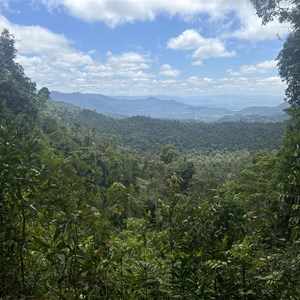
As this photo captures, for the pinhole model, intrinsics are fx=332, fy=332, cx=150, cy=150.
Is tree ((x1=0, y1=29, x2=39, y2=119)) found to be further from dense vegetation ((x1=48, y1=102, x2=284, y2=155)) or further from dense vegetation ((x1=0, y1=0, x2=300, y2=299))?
dense vegetation ((x1=0, y1=0, x2=300, y2=299))

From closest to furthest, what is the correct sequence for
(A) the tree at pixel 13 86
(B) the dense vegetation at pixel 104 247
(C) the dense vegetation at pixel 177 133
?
(B) the dense vegetation at pixel 104 247 < (A) the tree at pixel 13 86 < (C) the dense vegetation at pixel 177 133

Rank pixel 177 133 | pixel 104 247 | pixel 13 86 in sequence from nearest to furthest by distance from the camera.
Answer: pixel 104 247 < pixel 13 86 < pixel 177 133

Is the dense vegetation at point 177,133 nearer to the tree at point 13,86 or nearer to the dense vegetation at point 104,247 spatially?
the tree at point 13,86

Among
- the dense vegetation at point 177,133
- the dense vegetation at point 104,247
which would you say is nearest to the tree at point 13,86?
the dense vegetation at point 177,133

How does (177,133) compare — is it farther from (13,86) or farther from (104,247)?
(104,247)

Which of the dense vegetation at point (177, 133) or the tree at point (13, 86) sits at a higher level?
the tree at point (13, 86)

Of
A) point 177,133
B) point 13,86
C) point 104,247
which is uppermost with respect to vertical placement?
point 13,86

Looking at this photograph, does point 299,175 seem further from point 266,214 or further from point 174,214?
point 266,214

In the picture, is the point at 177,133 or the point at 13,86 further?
the point at 177,133

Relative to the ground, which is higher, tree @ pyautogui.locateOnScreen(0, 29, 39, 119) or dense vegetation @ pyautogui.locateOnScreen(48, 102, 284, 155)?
tree @ pyautogui.locateOnScreen(0, 29, 39, 119)

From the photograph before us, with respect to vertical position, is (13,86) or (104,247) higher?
(13,86)

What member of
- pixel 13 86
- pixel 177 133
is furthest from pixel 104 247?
pixel 177 133

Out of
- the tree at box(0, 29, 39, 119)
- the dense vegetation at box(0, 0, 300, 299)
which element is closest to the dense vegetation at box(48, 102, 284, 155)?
the tree at box(0, 29, 39, 119)

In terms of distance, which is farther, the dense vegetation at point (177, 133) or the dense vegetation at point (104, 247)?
the dense vegetation at point (177, 133)
